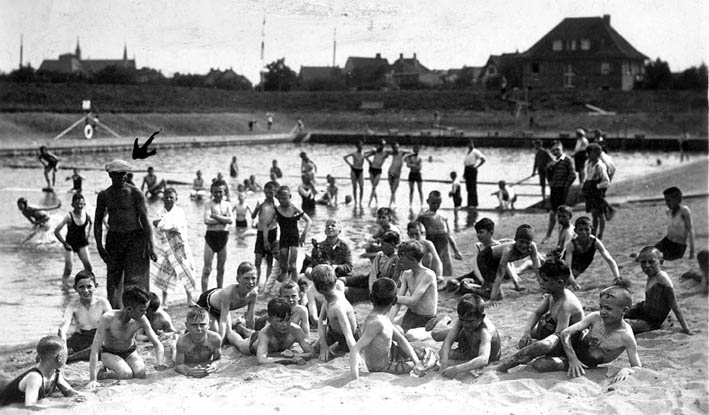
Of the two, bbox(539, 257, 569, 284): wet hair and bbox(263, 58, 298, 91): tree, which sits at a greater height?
bbox(263, 58, 298, 91): tree

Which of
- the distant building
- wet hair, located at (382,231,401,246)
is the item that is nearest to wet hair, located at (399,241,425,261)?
wet hair, located at (382,231,401,246)

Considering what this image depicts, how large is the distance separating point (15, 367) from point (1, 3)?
423cm

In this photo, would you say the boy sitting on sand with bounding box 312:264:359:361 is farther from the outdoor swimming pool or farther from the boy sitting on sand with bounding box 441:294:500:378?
the outdoor swimming pool

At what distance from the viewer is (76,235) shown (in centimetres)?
1102

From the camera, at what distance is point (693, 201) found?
45.1ft

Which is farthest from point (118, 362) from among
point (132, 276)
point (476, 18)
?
point (476, 18)

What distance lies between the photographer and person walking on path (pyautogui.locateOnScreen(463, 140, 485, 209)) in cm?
1892

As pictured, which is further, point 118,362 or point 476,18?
point 476,18

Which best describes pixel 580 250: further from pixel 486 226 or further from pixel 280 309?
Result: pixel 280 309

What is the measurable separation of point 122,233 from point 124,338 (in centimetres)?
206

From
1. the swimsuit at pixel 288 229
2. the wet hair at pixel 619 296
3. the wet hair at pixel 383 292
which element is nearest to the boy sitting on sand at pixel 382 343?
the wet hair at pixel 383 292

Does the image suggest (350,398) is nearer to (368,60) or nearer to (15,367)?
(15,367)

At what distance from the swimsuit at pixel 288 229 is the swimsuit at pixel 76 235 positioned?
278 centimetres

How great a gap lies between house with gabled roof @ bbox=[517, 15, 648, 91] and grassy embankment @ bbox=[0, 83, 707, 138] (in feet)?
5.08
